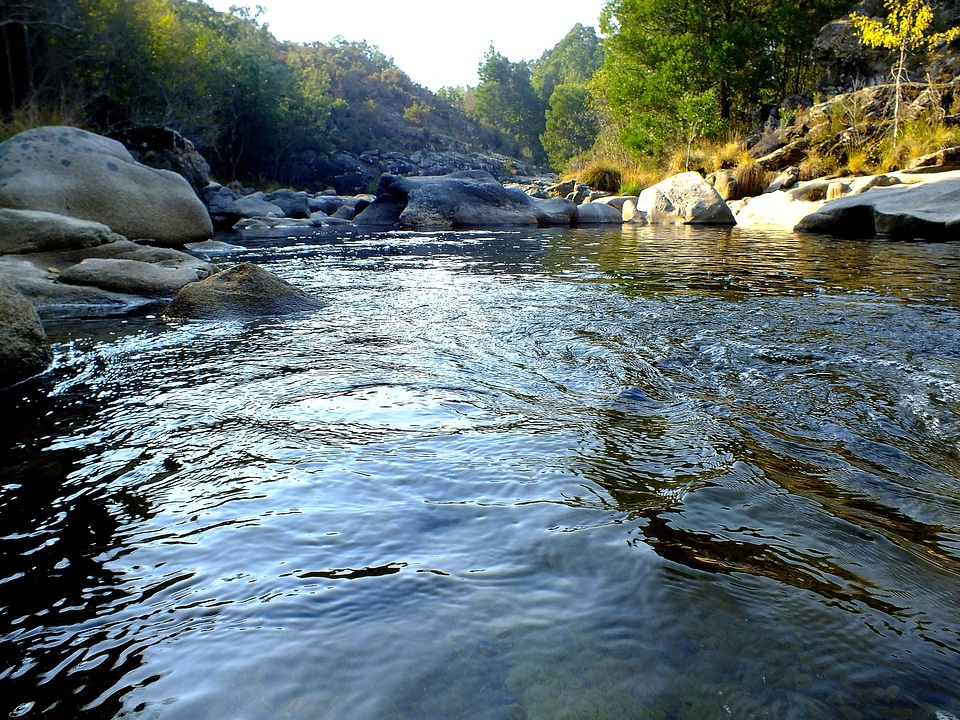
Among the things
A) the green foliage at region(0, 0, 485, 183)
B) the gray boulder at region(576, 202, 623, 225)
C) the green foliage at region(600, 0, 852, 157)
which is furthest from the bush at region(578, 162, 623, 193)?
the green foliage at region(0, 0, 485, 183)

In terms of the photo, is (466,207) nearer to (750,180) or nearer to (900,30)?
(750,180)

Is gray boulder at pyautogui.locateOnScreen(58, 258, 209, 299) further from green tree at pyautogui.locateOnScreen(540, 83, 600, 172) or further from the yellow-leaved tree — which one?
green tree at pyautogui.locateOnScreen(540, 83, 600, 172)

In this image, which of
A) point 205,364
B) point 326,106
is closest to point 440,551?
point 205,364

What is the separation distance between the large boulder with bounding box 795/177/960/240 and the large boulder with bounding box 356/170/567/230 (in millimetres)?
7537

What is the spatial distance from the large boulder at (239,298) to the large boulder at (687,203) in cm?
1186

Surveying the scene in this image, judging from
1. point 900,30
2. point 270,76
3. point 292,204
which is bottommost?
point 292,204

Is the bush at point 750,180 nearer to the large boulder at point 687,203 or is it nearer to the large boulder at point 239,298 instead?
the large boulder at point 687,203

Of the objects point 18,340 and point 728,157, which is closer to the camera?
point 18,340

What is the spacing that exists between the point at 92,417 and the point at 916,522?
2.93 metres

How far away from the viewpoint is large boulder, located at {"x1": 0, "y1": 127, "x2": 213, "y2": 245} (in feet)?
29.4

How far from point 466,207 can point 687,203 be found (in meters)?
5.66

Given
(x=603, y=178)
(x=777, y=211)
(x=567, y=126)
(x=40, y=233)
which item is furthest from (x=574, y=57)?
(x=40, y=233)

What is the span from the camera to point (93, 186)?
948 centimetres

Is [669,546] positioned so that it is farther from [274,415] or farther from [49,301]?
[49,301]
